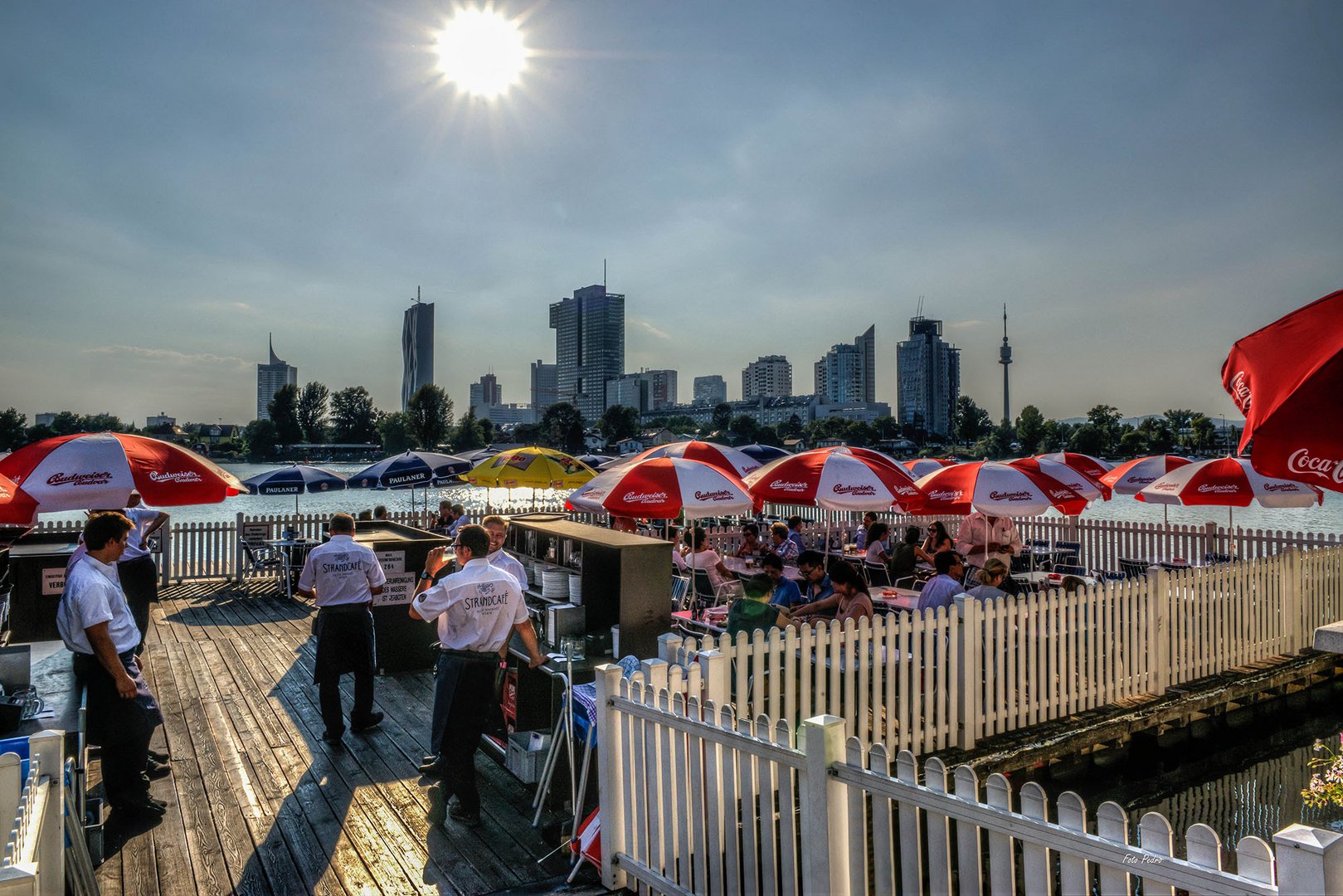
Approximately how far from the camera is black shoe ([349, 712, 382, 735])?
6.69m

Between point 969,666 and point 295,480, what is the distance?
44.2 ft

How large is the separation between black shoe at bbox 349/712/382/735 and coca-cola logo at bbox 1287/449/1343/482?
663 cm

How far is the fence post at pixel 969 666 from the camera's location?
6172 mm

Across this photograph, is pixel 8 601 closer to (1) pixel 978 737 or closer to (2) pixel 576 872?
(2) pixel 576 872

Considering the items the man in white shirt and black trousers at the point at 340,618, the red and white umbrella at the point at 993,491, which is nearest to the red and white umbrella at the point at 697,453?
the red and white umbrella at the point at 993,491

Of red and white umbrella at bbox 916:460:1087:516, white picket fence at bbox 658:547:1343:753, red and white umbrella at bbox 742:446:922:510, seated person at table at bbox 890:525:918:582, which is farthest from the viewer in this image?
seated person at table at bbox 890:525:918:582

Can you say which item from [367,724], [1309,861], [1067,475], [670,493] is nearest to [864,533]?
[1067,475]

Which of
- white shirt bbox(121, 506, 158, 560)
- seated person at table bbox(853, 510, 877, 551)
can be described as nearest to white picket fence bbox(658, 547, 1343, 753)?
white shirt bbox(121, 506, 158, 560)

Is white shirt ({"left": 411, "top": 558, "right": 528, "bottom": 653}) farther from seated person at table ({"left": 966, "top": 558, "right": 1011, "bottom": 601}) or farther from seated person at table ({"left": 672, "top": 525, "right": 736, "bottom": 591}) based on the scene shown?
seated person at table ({"left": 672, "top": 525, "right": 736, "bottom": 591})

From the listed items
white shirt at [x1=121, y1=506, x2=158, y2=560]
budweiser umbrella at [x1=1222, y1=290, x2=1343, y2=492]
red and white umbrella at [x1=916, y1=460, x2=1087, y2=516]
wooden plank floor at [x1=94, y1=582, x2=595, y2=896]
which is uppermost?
budweiser umbrella at [x1=1222, y1=290, x2=1343, y2=492]

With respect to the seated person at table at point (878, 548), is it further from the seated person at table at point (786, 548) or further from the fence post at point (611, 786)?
the fence post at point (611, 786)

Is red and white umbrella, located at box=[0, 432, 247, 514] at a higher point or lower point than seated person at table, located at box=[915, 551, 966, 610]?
higher

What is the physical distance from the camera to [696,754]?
143 inches

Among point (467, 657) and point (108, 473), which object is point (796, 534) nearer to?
point (467, 657)
